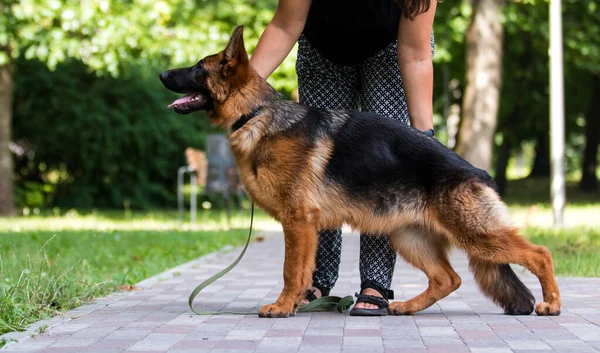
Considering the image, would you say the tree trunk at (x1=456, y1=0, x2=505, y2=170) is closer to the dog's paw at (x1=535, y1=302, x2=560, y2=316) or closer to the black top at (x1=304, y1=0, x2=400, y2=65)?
the black top at (x1=304, y1=0, x2=400, y2=65)

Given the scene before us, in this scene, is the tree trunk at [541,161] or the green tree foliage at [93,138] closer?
the green tree foliage at [93,138]

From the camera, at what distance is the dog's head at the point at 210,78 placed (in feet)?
18.5

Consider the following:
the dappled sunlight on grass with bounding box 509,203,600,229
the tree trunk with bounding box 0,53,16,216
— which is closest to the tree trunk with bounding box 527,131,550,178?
the dappled sunlight on grass with bounding box 509,203,600,229

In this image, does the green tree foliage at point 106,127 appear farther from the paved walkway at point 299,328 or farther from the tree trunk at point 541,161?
the paved walkway at point 299,328

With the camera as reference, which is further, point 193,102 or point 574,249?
point 574,249

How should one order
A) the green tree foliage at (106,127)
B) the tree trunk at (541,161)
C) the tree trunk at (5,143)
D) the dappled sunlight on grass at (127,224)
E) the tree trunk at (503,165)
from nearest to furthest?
1. the dappled sunlight on grass at (127,224)
2. the tree trunk at (5,143)
3. the green tree foliage at (106,127)
4. the tree trunk at (503,165)
5. the tree trunk at (541,161)

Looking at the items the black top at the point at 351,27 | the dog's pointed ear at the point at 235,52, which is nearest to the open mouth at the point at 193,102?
the dog's pointed ear at the point at 235,52

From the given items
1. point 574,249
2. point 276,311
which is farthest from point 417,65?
point 574,249

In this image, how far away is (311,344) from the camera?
15.4 ft

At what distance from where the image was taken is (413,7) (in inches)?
228

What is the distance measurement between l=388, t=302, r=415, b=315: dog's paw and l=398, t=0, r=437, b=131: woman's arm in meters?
1.10

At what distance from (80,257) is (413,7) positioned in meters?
4.43

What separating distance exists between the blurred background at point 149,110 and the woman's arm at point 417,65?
13.7ft

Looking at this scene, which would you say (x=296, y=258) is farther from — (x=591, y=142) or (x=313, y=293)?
(x=591, y=142)
